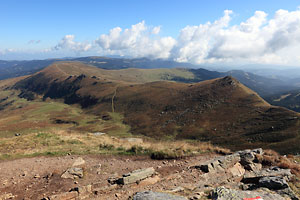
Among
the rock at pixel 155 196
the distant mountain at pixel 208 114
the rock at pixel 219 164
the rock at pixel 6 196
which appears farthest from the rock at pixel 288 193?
the distant mountain at pixel 208 114

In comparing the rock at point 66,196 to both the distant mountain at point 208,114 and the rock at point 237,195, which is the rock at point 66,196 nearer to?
the rock at point 237,195

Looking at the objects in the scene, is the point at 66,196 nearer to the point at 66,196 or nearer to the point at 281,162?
the point at 66,196

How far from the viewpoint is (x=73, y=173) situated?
45.1 ft

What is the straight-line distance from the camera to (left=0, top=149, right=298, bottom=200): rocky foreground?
9688 millimetres

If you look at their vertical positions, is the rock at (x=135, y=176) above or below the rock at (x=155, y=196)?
below

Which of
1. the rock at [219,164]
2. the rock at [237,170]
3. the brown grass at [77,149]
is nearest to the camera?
the rock at [237,170]

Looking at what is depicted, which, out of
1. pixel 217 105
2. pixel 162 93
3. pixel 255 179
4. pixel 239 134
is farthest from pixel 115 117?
pixel 255 179

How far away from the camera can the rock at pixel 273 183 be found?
10.1 m

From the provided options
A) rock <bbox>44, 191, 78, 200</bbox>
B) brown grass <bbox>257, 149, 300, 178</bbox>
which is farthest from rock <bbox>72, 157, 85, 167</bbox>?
brown grass <bbox>257, 149, 300, 178</bbox>

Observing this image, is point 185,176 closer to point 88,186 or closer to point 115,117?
point 88,186

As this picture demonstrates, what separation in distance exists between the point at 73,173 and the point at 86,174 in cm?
96

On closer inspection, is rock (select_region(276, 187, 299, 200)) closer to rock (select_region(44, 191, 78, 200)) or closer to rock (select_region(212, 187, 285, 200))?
rock (select_region(212, 187, 285, 200))

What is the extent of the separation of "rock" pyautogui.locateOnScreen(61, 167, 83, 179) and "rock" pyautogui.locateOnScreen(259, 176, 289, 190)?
40.5ft

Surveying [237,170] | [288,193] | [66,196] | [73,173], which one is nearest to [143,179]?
[66,196]
